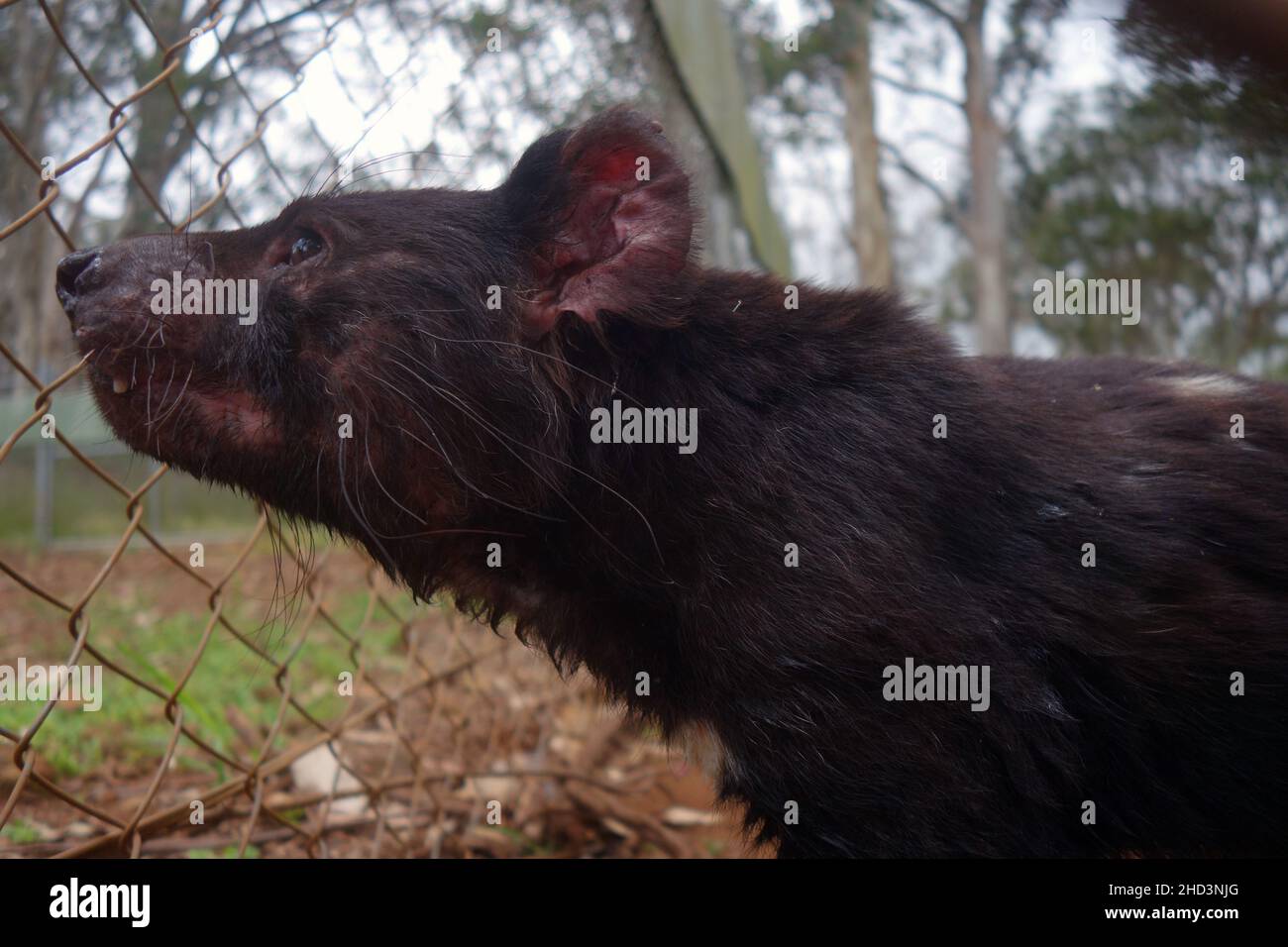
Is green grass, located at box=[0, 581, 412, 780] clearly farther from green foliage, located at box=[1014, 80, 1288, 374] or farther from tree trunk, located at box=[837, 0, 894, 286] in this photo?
green foliage, located at box=[1014, 80, 1288, 374]

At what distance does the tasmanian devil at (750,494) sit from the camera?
1.84m

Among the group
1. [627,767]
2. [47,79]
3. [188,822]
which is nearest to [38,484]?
[47,79]

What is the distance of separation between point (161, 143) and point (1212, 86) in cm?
329

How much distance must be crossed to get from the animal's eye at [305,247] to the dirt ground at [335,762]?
839mm

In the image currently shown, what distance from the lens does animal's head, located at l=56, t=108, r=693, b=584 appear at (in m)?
2.00

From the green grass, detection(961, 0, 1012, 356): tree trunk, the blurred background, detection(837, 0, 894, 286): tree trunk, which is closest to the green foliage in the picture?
detection(961, 0, 1012, 356): tree trunk

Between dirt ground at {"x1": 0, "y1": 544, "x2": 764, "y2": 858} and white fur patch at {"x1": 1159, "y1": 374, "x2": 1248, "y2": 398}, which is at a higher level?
white fur patch at {"x1": 1159, "y1": 374, "x2": 1248, "y2": 398}

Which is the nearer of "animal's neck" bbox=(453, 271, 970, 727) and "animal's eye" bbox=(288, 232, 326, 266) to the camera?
"animal's neck" bbox=(453, 271, 970, 727)

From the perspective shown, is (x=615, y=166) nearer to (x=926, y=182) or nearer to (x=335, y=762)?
(x=335, y=762)

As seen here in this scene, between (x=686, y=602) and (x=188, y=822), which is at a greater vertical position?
(x=686, y=602)

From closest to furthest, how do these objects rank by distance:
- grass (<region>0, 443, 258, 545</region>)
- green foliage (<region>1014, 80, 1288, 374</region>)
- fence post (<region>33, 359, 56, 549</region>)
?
fence post (<region>33, 359, 56, 549</region>), grass (<region>0, 443, 258, 545</region>), green foliage (<region>1014, 80, 1288, 374</region>)

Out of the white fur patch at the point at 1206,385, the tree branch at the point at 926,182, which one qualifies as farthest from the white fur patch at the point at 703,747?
the tree branch at the point at 926,182

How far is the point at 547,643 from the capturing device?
2.25m
